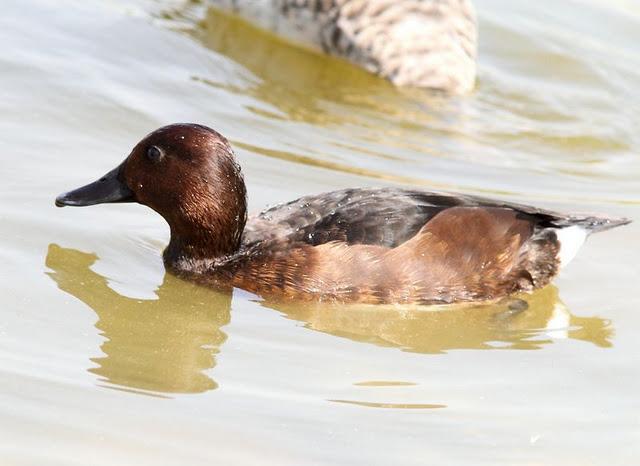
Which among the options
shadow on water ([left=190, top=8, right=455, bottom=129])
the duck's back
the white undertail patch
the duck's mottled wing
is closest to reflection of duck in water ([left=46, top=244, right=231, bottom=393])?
the duck's back

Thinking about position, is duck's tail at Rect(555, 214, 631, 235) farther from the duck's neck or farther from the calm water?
the duck's neck

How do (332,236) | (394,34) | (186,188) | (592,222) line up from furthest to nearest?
(394,34)
(592,222)
(186,188)
(332,236)

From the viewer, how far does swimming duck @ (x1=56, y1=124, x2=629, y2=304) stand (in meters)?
6.78

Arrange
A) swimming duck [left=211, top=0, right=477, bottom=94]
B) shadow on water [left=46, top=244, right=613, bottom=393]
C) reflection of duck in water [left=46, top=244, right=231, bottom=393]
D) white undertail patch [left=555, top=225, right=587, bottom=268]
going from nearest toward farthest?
reflection of duck in water [left=46, top=244, right=231, bottom=393] → shadow on water [left=46, top=244, right=613, bottom=393] → white undertail patch [left=555, top=225, right=587, bottom=268] → swimming duck [left=211, top=0, right=477, bottom=94]

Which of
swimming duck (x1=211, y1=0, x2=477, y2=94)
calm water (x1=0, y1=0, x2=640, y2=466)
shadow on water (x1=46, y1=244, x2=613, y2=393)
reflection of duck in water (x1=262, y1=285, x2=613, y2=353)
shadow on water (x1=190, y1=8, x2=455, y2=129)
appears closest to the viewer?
calm water (x1=0, y1=0, x2=640, y2=466)

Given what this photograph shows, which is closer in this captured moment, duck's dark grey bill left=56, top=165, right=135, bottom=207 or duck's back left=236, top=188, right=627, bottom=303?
duck's back left=236, top=188, right=627, bottom=303

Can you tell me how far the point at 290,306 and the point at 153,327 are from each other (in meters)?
0.76

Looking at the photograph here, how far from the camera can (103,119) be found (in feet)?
29.5

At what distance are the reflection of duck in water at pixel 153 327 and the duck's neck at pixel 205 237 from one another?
0.13 metres

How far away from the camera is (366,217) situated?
6.81m

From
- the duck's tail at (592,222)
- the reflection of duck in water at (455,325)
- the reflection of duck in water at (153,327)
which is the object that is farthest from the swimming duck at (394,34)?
the reflection of duck in water at (153,327)

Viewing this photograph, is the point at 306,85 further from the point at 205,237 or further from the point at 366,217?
the point at 366,217

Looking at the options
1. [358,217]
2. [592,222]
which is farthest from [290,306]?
[592,222]

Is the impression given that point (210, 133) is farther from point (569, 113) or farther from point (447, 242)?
point (569, 113)
